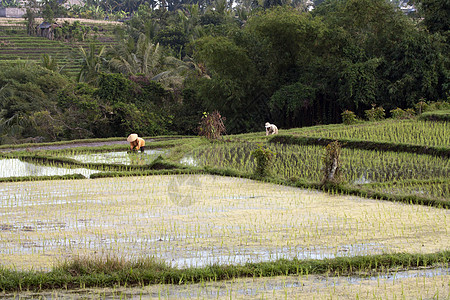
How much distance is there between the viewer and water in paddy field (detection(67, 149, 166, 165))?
38.9 feet

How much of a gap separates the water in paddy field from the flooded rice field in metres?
3.48

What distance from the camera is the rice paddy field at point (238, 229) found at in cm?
409

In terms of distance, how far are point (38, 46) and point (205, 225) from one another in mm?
38567

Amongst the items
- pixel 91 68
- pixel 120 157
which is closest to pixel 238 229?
pixel 120 157

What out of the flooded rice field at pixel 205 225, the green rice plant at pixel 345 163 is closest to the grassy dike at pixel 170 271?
the flooded rice field at pixel 205 225

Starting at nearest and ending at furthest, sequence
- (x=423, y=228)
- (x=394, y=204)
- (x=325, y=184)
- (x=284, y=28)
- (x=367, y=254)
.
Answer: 1. (x=367, y=254)
2. (x=423, y=228)
3. (x=394, y=204)
4. (x=325, y=184)
5. (x=284, y=28)

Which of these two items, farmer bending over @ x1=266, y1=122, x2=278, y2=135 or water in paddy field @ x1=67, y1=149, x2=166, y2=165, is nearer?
water in paddy field @ x1=67, y1=149, x2=166, y2=165

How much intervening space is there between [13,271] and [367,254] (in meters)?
2.83

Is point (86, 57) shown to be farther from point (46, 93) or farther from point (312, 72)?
point (312, 72)

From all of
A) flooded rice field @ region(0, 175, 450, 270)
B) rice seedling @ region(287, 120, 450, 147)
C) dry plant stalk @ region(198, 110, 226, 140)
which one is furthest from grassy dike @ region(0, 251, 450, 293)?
dry plant stalk @ region(198, 110, 226, 140)

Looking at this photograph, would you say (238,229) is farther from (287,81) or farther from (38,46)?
→ (38,46)

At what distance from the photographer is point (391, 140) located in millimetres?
12391

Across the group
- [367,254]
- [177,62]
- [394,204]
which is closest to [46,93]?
[177,62]

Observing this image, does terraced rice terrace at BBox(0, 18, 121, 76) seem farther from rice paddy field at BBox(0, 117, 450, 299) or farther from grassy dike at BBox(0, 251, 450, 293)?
grassy dike at BBox(0, 251, 450, 293)
